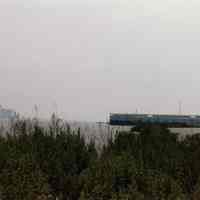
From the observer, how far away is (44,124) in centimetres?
1073

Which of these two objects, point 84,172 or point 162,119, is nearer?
point 84,172

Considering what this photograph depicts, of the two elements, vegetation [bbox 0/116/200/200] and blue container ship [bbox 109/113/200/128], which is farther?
blue container ship [bbox 109/113/200/128]

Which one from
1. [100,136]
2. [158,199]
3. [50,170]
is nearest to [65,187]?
[50,170]

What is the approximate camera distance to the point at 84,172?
697cm

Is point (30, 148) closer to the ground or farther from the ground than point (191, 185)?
farther from the ground

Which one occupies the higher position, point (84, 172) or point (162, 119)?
point (162, 119)

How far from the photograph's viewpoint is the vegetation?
6184mm

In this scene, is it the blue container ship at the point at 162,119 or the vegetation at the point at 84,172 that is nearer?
the vegetation at the point at 84,172

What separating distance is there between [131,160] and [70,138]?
226cm

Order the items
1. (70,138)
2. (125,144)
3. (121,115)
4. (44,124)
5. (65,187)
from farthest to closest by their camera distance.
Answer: (121,115) < (44,124) < (125,144) < (70,138) < (65,187)

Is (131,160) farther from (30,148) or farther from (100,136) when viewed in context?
(100,136)

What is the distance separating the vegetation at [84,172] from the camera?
20.3 feet

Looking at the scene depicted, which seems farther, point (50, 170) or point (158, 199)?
point (50, 170)

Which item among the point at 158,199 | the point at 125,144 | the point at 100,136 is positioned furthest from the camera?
the point at 100,136
